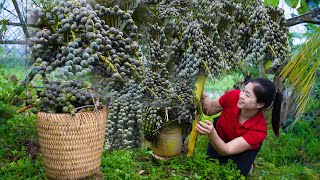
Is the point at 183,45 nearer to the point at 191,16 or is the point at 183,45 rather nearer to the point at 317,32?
the point at 191,16

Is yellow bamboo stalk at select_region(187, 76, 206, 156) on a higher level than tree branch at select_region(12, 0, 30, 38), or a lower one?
lower

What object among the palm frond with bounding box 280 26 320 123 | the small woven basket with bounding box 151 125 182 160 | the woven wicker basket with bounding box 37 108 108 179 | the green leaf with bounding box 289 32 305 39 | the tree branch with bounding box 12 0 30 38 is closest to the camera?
the woven wicker basket with bounding box 37 108 108 179

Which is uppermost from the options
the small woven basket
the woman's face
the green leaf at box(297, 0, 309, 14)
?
the green leaf at box(297, 0, 309, 14)

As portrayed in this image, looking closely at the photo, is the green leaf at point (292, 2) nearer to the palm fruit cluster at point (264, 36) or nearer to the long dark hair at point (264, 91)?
the palm fruit cluster at point (264, 36)

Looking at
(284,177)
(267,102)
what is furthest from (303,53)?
(284,177)

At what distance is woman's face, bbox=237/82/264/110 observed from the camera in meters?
2.88

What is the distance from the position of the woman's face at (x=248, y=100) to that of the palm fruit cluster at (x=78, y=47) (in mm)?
927

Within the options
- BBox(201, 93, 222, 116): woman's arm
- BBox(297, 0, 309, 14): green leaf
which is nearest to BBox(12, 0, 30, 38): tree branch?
BBox(201, 93, 222, 116): woman's arm

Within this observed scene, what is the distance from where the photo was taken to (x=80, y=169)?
7.81 feet

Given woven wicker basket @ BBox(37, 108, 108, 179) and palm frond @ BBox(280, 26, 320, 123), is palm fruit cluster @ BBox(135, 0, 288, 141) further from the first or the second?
woven wicker basket @ BBox(37, 108, 108, 179)

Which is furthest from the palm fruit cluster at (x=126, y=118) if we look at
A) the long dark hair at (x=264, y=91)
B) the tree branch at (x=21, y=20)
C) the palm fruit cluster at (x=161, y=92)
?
the tree branch at (x=21, y=20)

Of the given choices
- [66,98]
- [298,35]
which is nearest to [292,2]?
[298,35]

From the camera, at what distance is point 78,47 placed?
218 centimetres

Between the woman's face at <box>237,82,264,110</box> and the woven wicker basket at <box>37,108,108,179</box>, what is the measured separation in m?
1.07
